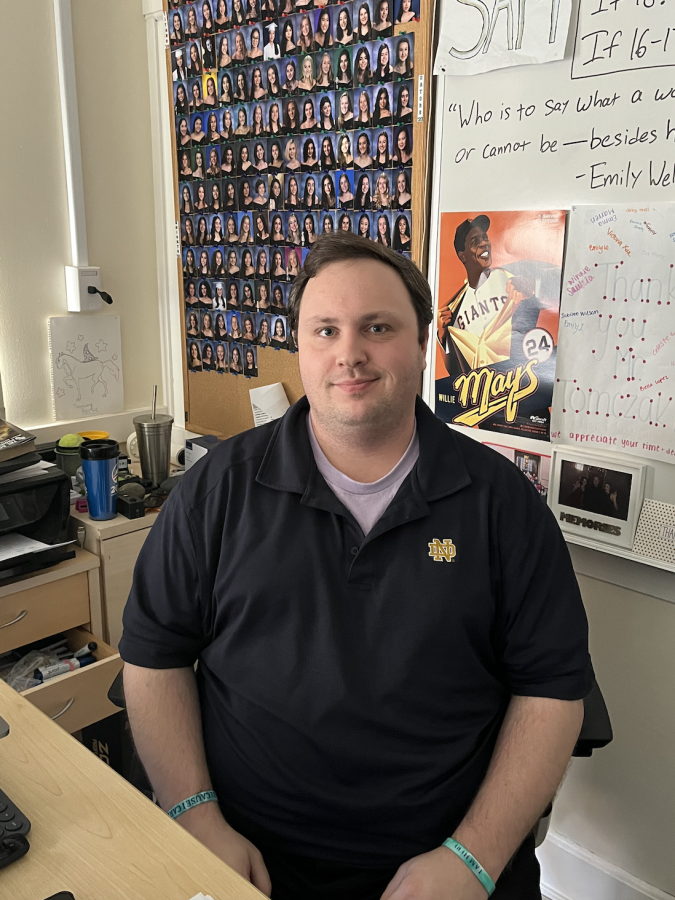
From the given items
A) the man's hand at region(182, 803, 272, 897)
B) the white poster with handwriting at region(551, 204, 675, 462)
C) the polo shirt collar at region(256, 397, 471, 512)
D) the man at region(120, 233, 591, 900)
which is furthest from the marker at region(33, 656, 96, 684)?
the white poster with handwriting at region(551, 204, 675, 462)

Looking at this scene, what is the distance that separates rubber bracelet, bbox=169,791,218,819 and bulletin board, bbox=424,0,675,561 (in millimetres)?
935

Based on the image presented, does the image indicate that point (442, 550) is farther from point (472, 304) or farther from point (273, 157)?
point (273, 157)

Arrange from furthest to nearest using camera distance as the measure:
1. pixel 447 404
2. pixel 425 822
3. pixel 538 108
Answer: pixel 447 404
pixel 538 108
pixel 425 822

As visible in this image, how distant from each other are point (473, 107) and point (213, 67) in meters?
0.95

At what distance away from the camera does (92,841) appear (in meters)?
0.79

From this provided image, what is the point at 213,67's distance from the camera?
2.13m

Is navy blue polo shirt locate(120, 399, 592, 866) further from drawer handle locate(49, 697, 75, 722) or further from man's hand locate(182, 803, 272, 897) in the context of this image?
drawer handle locate(49, 697, 75, 722)

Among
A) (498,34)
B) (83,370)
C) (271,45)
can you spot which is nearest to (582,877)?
(498,34)

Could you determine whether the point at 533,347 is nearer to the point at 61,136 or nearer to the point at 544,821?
the point at 544,821

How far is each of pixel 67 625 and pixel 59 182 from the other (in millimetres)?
1328

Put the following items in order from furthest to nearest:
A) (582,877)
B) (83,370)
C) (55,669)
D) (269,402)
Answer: (83,370), (269,402), (55,669), (582,877)

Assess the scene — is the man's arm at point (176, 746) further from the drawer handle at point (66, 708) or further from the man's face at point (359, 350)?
the drawer handle at point (66, 708)

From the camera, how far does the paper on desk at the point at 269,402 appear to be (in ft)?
7.01

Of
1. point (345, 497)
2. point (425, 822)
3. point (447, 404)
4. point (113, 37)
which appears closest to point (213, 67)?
point (113, 37)
